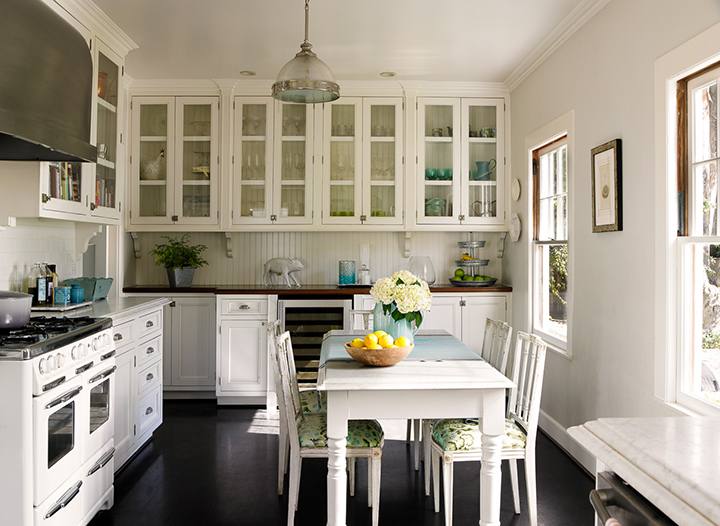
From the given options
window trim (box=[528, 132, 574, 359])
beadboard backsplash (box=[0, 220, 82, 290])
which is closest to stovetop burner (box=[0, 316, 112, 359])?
beadboard backsplash (box=[0, 220, 82, 290])

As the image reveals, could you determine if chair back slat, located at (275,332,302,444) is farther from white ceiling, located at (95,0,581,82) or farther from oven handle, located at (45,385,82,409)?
white ceiling, located at (95,0,581,82)

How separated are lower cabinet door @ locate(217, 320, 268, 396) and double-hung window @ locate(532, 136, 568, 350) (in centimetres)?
223

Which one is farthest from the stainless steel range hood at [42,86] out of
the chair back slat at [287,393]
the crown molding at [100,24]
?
the chair back slat at [287,393]

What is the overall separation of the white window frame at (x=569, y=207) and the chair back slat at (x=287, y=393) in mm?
1952

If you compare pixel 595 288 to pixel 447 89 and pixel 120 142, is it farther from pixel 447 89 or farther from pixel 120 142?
pixel 120 142

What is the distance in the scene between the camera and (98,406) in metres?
2.81

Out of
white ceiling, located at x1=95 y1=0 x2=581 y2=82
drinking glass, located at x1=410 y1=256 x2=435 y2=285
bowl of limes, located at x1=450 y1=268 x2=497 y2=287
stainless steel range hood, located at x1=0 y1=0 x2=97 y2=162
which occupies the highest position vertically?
white ceiling, located at x1=95 y1=0 x2=581 y2=82

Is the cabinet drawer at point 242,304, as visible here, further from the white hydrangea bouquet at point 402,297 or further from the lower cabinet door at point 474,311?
the white hydrangea bouquet at point 402,297

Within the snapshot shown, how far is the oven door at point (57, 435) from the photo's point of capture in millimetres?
2184

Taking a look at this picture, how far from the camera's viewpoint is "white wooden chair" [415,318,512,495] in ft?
10.2

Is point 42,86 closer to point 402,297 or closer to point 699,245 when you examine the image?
point 402,297

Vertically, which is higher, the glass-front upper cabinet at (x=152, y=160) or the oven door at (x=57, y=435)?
the glass-front upper cabinet at (x=152, y=160)

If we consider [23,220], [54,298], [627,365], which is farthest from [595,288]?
[23,220]

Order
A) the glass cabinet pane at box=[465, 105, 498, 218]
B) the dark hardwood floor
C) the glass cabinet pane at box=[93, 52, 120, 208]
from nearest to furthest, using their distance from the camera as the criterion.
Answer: the dark hardwood floor, the glass cabinet pane at box=[93, 52, 120, 208], the glass cabinet pane at box=[465, 105, 498, 218]
